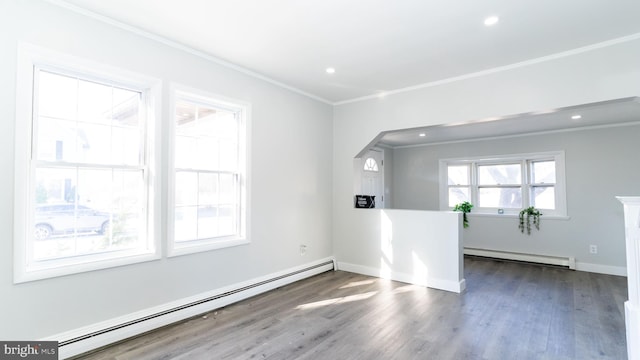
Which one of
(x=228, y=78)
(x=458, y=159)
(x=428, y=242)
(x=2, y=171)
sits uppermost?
(x=228, y=78)

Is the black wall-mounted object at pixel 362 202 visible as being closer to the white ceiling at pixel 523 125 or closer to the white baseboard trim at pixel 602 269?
the white ceiling at pixel 523 125

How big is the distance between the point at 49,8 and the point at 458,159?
675cm

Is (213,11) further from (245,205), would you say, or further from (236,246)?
(236,246)

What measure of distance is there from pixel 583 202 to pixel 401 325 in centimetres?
463

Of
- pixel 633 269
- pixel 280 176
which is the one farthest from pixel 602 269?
pixel 280 176

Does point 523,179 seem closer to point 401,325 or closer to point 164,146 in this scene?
point 401,325

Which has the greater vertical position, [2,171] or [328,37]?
[328,37]

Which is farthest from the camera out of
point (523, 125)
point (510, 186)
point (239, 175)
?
point (510, 186)

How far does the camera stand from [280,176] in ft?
14.0

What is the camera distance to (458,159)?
22.1 feet

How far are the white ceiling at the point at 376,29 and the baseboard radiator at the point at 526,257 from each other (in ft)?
13.1

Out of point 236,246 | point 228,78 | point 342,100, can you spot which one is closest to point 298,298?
→ point 236,246

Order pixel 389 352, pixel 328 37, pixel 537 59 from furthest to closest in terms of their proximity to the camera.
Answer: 1. pixel 537 59
2. pixel 328 37
3. pixel 389 352

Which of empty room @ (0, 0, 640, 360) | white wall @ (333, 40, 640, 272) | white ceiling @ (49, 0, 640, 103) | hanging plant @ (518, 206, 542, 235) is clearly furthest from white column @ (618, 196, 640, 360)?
hanging plant @ (518, 206, 542, 235)
